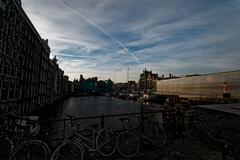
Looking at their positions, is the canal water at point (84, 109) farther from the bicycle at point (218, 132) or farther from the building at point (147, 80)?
the building at point (147, 80)

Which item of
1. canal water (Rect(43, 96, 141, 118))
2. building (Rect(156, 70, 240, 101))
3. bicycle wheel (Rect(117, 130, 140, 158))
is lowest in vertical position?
canal water (Rect(43, 96, 141, 118))

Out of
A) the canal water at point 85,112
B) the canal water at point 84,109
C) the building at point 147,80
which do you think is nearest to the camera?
the canal water at point 85,112

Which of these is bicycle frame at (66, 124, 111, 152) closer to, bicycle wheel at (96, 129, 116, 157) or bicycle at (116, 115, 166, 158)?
bicycle wheel at (96, 129, 116, 157)

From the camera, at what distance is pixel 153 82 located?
165625 mm

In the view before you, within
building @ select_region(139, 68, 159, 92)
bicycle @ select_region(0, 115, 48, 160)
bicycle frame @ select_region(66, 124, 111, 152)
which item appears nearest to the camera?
bicycle @ select_region(0, 115, 48, 160)

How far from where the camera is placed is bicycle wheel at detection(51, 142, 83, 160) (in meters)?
4.69

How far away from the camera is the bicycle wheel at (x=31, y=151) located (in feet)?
15.0

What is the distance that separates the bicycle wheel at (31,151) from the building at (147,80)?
16210 centimetres

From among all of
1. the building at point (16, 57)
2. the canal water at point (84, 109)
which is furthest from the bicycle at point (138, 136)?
the canal water at point (84, 109)

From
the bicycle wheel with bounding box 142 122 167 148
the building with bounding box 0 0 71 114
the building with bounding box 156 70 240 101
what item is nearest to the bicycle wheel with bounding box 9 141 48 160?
the bicycle wheel with bounding box 142 122 167 148

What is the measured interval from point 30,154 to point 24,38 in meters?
30.6

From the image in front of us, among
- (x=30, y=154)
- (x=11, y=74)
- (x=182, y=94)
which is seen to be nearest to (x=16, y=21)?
(x=11, y=74)

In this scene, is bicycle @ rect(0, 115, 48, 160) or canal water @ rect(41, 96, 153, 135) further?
canal water @ rect(41, 96, 153, 135)

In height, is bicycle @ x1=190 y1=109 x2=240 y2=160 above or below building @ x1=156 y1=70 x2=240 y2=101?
below
